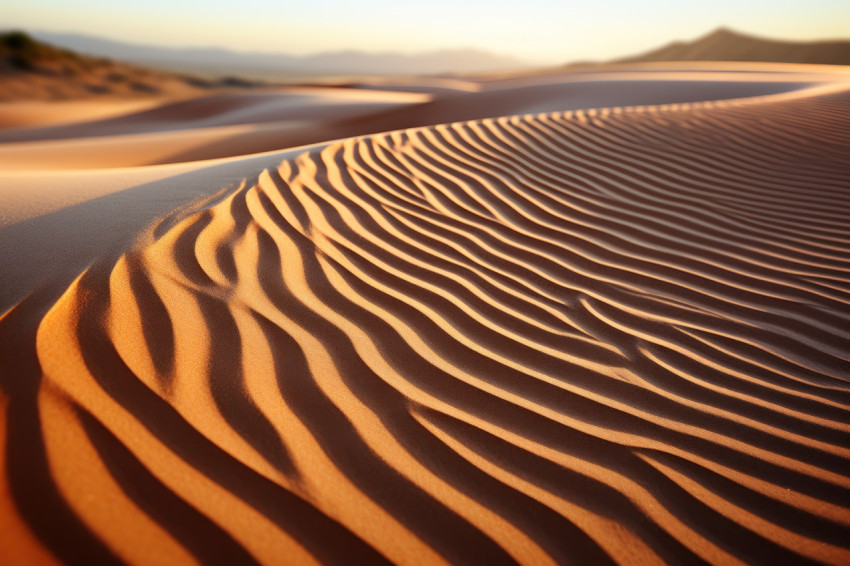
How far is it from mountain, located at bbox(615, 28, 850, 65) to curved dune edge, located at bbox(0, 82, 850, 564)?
2340 inches

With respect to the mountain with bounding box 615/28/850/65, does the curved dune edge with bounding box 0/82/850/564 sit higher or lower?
lower

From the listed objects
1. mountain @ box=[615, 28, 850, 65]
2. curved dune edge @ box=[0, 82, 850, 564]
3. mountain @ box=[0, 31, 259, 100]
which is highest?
mountain @ box=[615, 28, 850, 65]

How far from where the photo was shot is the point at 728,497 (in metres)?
1.61

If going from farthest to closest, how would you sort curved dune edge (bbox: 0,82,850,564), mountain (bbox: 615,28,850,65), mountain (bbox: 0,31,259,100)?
mountain (bbox: 615,28,850,65)
mountain (bbox: 0,31,259,100)
curved dune edge (bbox: 0,82,850,564)

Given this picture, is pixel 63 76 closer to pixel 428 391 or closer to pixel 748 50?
pixel 428 391

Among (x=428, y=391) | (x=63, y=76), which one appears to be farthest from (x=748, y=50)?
(x=428, y=391)

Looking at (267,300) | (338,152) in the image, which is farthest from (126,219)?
(338,152)

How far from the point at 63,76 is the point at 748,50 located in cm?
7147

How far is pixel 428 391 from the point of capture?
6.10ft

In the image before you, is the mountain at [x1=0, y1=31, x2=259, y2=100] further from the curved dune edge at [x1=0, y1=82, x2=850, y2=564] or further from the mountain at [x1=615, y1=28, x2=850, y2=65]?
the mountain at [x1=615, y1=28, x2=850, y2=65]

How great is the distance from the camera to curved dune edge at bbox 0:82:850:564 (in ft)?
4.46

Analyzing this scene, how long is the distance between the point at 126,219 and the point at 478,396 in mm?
1881

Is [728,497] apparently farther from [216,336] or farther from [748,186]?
[748,186]

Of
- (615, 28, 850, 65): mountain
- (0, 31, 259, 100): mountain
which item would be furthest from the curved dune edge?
(615, 28, 850, 65): mountain
